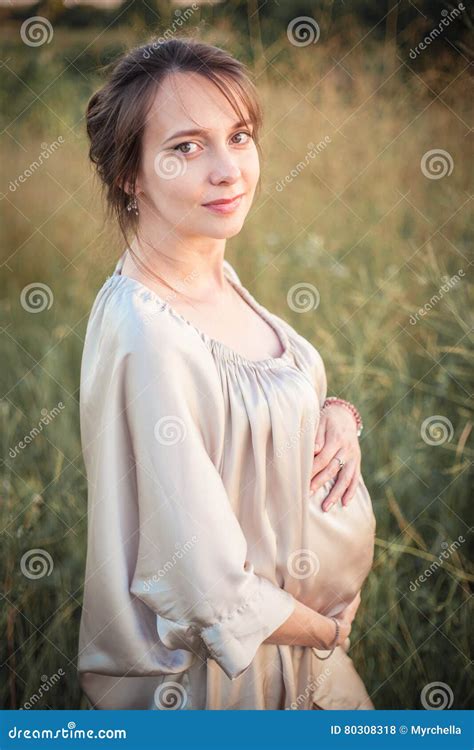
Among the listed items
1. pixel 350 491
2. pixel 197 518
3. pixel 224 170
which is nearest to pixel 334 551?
pixel 350 491

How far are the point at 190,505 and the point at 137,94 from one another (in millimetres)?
635

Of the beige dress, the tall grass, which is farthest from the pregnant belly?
the tall grass

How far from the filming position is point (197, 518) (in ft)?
4.73

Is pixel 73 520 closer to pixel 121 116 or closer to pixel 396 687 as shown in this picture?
pixel 396 687

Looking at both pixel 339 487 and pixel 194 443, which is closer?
pixel 194 443

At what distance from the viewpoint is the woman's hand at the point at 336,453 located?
1645 mm

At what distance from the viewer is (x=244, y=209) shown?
154 centimetres

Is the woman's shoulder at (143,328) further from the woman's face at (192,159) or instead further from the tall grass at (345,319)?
the tall grass at (345,319)

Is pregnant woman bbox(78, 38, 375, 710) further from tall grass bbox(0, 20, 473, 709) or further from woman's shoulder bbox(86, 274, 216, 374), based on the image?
tall grass bbox(0, 20, 473, 709)

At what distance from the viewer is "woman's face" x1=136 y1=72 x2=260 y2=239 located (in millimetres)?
1470

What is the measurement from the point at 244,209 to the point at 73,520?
94 cm

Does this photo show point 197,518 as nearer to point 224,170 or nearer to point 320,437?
point 320,437

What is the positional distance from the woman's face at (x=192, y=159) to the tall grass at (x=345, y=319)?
0.46 meters
